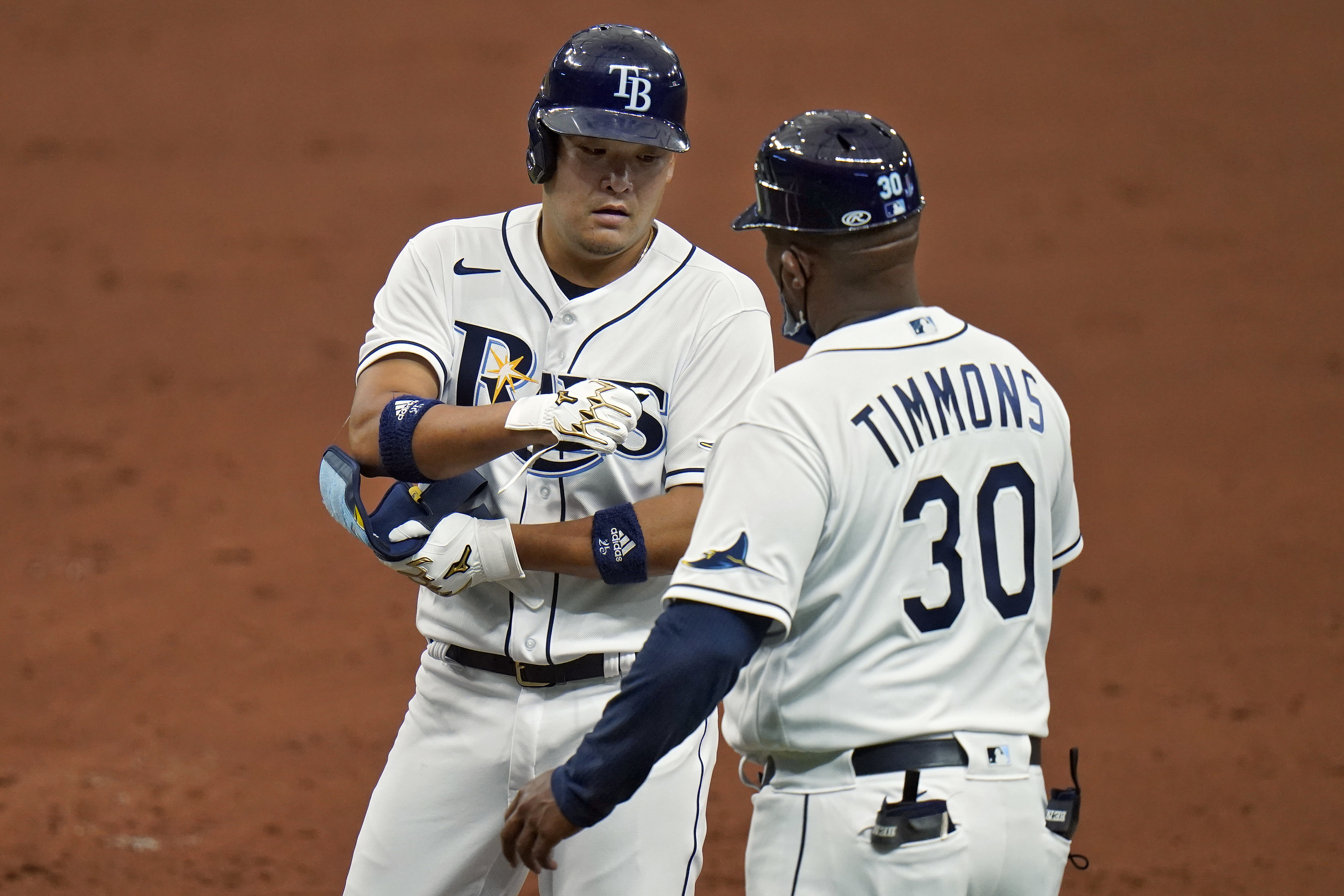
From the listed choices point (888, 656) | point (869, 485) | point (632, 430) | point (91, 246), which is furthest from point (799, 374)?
point (91, 246)

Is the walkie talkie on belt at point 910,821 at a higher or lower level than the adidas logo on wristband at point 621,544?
lower

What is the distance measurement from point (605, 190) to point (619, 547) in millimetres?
688

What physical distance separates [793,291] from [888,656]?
59 cm

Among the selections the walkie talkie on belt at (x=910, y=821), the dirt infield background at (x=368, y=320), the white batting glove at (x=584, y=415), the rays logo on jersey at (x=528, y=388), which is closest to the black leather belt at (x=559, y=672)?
the rays logo on jersey at (x=528, y=388)

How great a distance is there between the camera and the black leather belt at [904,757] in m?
2.06

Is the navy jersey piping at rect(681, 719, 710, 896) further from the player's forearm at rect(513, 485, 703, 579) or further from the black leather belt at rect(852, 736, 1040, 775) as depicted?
the black leather belt at rect(852, 736, 1040, 775)

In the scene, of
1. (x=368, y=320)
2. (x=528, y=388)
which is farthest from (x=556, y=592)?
(x=368, y=320)

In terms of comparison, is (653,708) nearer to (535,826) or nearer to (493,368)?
(535,826)

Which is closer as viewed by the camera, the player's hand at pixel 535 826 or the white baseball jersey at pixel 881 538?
the white baseball jersey at pixel 881 538

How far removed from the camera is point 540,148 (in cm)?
278

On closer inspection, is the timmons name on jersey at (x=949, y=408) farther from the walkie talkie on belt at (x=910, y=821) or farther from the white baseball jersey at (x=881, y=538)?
the walkie talkie on belt at (x=910, y=821)

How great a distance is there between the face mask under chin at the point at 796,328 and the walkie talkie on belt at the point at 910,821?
69 centimetres

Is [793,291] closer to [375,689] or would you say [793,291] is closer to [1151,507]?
[375,689]

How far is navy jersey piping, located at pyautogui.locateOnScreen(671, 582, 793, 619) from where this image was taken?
1.97m
